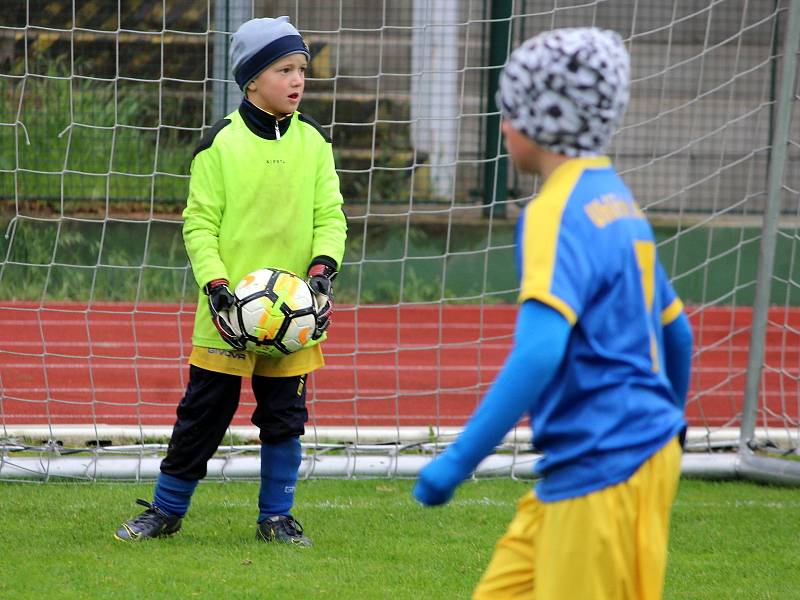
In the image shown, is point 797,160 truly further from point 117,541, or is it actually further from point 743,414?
point 117,541

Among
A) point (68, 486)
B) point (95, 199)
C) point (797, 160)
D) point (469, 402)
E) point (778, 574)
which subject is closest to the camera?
point (778, 574)

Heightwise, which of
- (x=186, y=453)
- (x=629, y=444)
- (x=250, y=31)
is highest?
(x=250, y=31)

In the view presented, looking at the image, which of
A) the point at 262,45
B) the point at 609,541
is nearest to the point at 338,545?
the point at 262,45

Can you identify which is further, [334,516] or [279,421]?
[334,516]

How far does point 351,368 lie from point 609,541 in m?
5.36

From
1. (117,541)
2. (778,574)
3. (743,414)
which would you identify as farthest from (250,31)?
(743,414)

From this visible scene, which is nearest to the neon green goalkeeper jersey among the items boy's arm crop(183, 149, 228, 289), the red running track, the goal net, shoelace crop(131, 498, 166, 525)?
boy's arm crop(183, 149, 228, 289)

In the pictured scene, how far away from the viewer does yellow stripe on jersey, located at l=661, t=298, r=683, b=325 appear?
2.41 m

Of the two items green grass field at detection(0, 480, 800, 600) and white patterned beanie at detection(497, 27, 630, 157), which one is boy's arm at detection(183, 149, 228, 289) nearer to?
green grass field at detection(0, 480, 800, 600)

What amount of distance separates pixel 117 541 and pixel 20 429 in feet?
5.39

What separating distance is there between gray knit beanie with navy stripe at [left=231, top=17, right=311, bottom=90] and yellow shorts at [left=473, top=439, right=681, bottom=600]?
7.16 ft

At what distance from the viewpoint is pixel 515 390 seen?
2.07 metres

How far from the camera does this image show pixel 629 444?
2197 mm

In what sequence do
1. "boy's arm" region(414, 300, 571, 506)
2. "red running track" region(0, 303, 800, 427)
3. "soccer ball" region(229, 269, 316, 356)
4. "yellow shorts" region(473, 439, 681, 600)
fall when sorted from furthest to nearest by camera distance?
"red running track" region(0, 303, 800, 427), "soccer ball" region(229, 269, 316, 356), "yellow shorts" region(473, 439, 681, 600), "boy's arm" region(414, 300, 571, 506)
